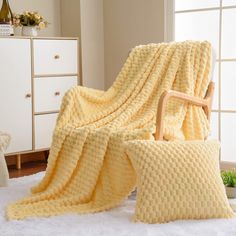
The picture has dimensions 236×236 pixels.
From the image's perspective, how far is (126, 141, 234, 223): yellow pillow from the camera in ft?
7.54

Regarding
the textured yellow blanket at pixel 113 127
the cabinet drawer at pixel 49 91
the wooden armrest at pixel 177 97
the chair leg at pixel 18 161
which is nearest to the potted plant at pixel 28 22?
the cabinet drawer at pixel 49 91

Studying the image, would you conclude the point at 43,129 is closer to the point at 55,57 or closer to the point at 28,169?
the point at 28,169

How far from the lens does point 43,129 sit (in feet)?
12.9

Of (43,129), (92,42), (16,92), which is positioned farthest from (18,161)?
(92,42)

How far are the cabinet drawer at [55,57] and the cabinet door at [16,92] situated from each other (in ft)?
0.28

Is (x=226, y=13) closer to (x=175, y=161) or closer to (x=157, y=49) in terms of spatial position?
(x=157, y=49)

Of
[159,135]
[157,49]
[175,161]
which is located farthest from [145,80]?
[175,161]

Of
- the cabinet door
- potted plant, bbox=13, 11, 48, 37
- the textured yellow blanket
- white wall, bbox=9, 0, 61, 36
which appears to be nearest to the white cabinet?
the cabinet door

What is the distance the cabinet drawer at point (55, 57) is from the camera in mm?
3848

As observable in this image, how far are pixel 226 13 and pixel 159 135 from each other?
5.18ft

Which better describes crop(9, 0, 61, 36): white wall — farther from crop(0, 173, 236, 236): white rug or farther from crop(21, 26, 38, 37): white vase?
crop(0, 173, 236, 236): white rug

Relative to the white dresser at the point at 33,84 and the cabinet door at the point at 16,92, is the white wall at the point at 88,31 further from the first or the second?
the cabinet door at the point at 16,92

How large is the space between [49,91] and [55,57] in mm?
254

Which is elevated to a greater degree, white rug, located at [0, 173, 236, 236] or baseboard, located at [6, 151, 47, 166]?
white rug, located at [0, 173, 236, 236]
